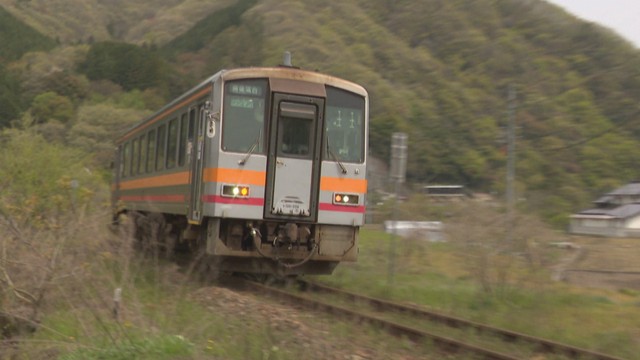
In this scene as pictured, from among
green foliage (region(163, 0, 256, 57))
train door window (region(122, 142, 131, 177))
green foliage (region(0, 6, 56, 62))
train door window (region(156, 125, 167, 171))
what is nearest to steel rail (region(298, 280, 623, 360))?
train door window (region(156, 125, 167, 171))

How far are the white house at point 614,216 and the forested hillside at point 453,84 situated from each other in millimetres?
2522

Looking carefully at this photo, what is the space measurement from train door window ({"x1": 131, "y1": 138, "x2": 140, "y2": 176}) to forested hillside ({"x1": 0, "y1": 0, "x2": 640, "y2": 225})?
596 cm

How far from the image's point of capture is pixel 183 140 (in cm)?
1233

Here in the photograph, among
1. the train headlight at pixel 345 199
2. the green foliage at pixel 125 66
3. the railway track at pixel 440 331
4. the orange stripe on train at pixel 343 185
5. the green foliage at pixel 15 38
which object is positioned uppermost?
the green foliage at pixel 15 38

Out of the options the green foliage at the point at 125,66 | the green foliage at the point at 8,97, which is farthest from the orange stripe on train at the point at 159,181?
the green foliage at the point at 125,66

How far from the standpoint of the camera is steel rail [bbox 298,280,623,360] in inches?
273

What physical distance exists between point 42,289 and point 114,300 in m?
0.83

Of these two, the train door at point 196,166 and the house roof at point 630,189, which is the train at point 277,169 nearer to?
the train door at point 196,166

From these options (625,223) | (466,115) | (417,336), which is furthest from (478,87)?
(417,336)

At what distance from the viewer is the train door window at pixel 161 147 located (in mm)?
13977

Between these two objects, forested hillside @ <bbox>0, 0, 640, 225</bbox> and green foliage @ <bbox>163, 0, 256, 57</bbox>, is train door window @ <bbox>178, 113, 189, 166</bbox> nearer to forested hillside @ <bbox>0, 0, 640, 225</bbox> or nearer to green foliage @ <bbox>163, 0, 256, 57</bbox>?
forested hillside @ <bbox>0, 0, 640, 225</bbox>

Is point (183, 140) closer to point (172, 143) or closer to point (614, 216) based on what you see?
point (172, 143)

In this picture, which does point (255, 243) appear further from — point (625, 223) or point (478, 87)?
point (625, 223)

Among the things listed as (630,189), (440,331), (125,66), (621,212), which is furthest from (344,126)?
(125,66)
